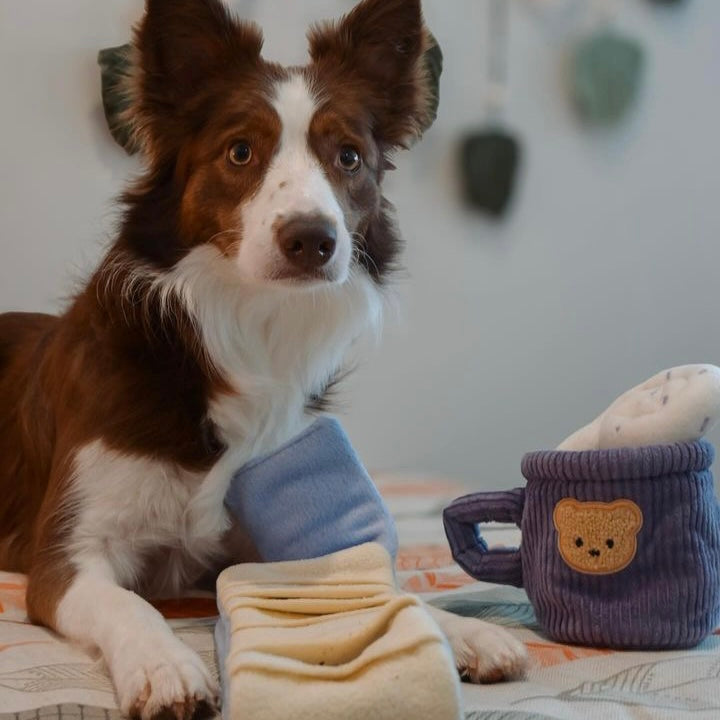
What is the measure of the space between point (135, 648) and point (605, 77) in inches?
108

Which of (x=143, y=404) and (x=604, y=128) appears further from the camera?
(x=604, y=128)

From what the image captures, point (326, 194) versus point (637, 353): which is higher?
point (326, 194)

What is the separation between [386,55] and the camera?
1.88m

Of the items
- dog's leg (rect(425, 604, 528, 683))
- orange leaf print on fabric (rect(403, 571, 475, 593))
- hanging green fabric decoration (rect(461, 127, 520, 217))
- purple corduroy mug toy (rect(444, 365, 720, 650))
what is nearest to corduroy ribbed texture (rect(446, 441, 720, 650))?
purple corduroy mug toy (rect(444, 365, 720, 650))

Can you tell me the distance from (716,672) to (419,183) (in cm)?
227

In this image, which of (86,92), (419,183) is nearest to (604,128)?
(419,183)

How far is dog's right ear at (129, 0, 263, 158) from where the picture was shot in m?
1.73

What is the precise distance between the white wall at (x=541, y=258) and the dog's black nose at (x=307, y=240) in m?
1.80

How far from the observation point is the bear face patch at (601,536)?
4.51ft

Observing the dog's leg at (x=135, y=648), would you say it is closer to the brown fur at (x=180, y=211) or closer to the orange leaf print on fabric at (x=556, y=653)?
the brown fur at (x=180, y=211)

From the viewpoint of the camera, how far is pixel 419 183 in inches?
132

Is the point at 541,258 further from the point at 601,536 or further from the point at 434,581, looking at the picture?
the point at 601,536

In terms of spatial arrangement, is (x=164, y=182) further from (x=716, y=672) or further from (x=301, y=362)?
(x=716, y=672)

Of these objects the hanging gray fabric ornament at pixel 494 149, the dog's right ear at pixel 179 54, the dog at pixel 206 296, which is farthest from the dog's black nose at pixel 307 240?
the hanging gray fabric ornament at pixel 494 149
